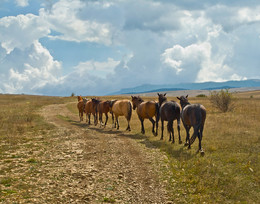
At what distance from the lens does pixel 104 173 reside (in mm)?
8953

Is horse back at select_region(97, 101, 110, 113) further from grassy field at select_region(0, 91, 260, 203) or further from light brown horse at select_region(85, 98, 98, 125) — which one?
grassy field at select_region(0, 91, 260, 203)

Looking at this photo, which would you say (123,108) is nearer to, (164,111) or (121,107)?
(121,107)

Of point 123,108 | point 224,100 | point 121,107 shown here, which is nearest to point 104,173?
point 123,108

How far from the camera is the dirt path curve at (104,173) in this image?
6967 mm

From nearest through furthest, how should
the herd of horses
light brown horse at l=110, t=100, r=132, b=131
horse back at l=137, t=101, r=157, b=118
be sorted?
the herd of horses
horse back at l=137, t=101, r=157, b=118
light brown horse at l=110, t=100, r=132, b=131

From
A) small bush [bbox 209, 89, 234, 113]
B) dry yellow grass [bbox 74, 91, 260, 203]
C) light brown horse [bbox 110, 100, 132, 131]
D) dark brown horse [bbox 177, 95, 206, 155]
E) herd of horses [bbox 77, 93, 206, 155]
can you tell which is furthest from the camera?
small bush [bbox 209, 89, 234, 113]

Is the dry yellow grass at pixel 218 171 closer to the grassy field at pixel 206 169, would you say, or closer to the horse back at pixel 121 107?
the grassy field at pixel 206 169

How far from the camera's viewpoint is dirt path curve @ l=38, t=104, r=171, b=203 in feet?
22.9

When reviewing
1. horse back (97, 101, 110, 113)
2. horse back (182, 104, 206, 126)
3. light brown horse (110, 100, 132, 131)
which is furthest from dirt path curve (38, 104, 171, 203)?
horse back (97, 101, 110, 113)

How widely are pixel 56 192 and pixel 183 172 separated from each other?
16.7 ft

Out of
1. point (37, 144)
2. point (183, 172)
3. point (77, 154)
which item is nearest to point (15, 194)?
point (77, 154)

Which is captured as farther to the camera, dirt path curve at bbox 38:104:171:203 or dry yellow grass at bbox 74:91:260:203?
dry yellow grass at bbox 74:91:260:203

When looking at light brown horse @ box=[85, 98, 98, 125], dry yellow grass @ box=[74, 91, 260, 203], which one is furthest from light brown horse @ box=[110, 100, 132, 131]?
dry yellow grass @ box=[74, 91, 260, 203]

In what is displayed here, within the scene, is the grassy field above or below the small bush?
below
